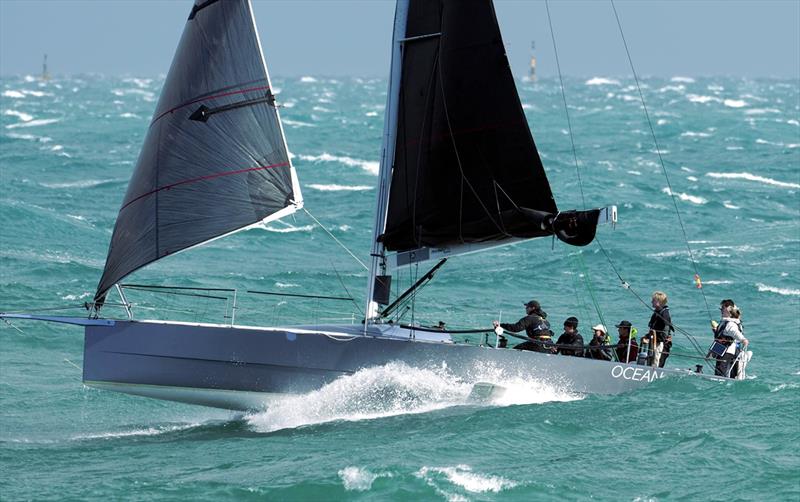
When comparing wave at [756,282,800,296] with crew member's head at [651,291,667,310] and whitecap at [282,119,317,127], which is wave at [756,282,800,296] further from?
whitecap at [282,119,317,127]

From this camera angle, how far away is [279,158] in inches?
715

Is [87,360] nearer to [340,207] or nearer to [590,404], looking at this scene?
[590,404]

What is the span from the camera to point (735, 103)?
132 m

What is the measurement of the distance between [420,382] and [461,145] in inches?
135

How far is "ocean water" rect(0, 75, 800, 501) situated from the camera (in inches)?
649

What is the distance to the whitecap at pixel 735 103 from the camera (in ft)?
417

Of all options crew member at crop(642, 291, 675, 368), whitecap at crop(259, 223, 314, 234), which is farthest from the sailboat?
whitecap at crop(259, 223, 314, 234)

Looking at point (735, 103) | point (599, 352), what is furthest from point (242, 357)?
point (735, 103)

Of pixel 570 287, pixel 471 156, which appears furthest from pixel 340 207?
pixel 471 156

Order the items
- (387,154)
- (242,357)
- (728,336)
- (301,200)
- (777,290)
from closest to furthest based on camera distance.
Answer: (242,357)
(301,200)
(387,154)
(728,336)
(777,290)

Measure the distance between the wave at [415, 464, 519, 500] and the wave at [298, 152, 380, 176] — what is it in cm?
4341

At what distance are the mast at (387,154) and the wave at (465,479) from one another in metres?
3.09

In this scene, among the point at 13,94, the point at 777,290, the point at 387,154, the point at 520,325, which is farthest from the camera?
the point at 13,94

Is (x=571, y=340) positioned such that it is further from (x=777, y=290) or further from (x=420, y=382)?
(x=777, y=290)
